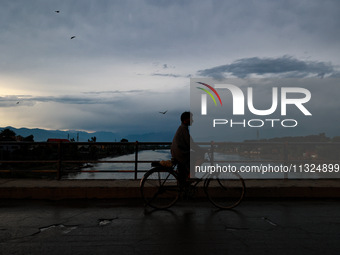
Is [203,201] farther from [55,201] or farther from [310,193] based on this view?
[55,201]

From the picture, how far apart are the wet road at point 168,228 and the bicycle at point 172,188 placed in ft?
0.93

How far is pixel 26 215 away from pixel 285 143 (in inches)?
306

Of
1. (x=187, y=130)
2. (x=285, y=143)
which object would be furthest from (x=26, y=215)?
(x=285, y=143)

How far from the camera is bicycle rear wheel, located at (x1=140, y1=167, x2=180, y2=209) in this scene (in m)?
7.69

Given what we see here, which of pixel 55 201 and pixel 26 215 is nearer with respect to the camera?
pixel 26 215

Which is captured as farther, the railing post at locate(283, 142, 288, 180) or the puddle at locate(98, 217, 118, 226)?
the railing post at locate(283, 142, 288, 180)

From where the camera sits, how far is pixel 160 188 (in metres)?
7.78

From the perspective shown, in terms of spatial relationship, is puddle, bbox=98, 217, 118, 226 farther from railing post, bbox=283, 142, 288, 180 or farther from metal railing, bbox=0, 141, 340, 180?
railing post, bbox=283, 142, 288, 180

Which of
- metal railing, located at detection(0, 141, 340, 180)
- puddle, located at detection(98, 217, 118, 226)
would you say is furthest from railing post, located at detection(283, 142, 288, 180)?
puddle, located at detection(98, 217, 118, 226)

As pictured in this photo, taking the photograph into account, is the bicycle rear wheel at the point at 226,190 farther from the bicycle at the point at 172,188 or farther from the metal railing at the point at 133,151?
the metal railing at the point at 133,151

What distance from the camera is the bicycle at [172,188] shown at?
7.69 m

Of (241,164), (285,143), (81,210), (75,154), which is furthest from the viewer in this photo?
(75,154)

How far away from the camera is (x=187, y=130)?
7.58 meters

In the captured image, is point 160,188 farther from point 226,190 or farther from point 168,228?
point 168,228
